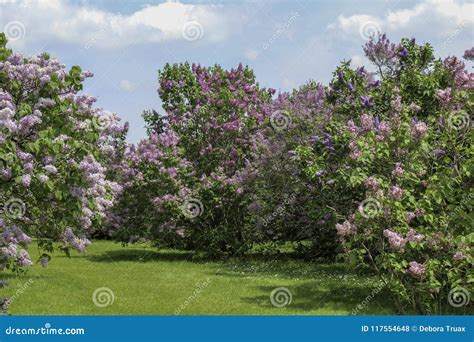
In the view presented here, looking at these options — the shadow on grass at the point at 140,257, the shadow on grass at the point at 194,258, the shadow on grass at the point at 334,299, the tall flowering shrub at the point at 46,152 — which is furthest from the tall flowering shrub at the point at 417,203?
the shadow on grass at the point at 140,257

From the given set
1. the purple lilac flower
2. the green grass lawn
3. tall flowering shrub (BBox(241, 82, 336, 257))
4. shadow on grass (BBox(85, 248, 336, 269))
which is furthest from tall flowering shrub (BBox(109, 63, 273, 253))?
the purple lilac flower

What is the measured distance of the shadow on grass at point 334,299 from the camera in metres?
12.6

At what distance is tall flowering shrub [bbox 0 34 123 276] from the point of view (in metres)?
8.44

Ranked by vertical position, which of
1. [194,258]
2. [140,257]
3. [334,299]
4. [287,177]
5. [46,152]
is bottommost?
[140,257]

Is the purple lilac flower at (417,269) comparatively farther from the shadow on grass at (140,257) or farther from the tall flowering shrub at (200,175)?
the shadow on grass at (140,257)

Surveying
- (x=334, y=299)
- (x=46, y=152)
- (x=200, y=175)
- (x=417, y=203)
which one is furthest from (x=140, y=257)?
(x=46, y=152)

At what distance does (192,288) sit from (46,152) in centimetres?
799

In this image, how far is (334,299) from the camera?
1403cm

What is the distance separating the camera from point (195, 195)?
25328mm

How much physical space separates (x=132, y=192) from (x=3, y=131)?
60.3 feet

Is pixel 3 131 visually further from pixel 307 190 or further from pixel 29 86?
pixel 307 190

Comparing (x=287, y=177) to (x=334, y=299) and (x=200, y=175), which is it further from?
(x=334, y=299)

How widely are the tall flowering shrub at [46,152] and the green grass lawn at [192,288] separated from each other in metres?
3.13

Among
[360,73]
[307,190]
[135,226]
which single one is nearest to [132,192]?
[135,226]
